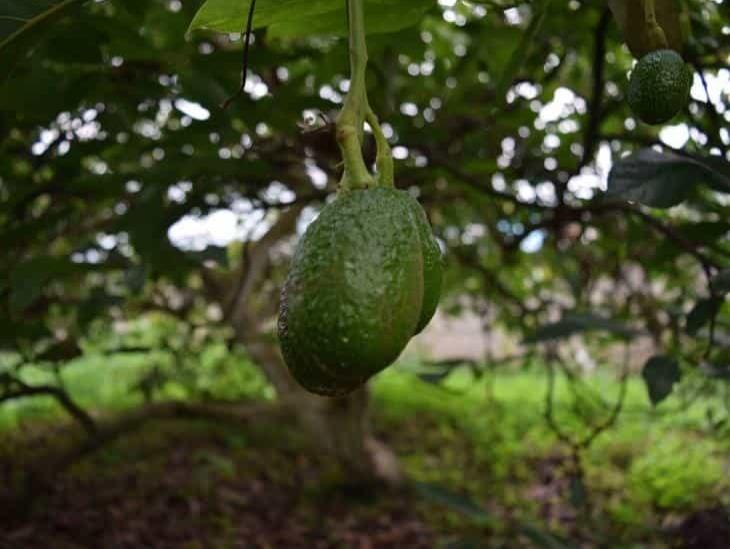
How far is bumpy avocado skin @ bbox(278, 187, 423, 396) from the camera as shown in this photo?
21.3 inches

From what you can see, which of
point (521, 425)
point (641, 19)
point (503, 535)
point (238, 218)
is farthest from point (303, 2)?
point (521, 425)

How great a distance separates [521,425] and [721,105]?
3.74 m

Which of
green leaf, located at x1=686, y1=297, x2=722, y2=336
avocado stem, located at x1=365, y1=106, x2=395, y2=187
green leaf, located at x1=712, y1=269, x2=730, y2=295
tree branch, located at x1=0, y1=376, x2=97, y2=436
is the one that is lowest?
tree branch, located at x1=0, y1=376, x2=97, y2=436

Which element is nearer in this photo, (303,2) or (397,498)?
(303,2)

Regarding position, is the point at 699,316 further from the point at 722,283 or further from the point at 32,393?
the point at 32,393

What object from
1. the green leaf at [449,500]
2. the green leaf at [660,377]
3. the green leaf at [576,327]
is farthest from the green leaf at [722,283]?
the green leaf at [449,500]

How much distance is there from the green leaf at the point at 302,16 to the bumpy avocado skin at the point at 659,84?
0.27 metres

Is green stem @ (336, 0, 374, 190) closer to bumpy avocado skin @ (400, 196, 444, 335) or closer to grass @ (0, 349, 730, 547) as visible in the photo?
bumpy avocado skin @ (400, 196, 444, 335)

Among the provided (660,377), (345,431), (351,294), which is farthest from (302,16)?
(345,431)

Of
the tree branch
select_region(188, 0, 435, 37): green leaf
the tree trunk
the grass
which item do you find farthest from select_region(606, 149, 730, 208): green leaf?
the tree trunk

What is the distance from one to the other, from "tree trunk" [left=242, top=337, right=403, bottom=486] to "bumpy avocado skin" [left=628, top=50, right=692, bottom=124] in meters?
2.77

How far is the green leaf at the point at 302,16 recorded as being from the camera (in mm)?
801

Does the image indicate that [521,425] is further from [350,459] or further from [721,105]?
[721,105]

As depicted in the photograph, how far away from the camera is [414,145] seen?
1848 millimetres
